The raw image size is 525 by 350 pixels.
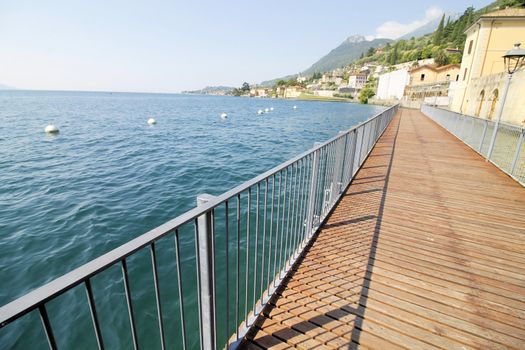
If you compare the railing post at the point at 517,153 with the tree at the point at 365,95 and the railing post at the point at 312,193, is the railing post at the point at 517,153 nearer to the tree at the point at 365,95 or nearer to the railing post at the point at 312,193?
the railing post at the point at 312,193

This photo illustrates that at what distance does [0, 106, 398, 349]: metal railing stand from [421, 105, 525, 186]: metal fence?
374cm

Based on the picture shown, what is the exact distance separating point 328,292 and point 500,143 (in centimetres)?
829

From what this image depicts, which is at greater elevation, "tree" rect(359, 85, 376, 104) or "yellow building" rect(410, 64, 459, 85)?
"yellow building" rect(410, 64, 459, 85)

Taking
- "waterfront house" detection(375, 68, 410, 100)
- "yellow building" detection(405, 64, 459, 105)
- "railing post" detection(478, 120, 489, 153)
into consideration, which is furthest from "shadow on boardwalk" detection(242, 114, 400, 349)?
"waterfront house" detection(375, 68, 410, 100)

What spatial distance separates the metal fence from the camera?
6578mm

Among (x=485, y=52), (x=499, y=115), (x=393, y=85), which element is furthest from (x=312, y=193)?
(x=393, y=85)

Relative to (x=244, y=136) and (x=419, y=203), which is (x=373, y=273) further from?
(x=244, y=136)

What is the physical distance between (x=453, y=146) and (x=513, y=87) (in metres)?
10.5

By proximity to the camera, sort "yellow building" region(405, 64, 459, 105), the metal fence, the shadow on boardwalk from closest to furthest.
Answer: the shadow on boardwalk
the metal fence
"yellow building" region(405, 64, 459, 105)

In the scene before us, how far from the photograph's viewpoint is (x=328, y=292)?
290 centimetres

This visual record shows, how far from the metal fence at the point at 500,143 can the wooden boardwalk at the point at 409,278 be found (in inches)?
59.1

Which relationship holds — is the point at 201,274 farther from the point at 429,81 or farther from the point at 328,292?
the point at 429,81

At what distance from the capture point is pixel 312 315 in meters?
2.60

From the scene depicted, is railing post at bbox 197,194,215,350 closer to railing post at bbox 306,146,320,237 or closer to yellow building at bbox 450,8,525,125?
railing post at bbox 306,146,320,237
